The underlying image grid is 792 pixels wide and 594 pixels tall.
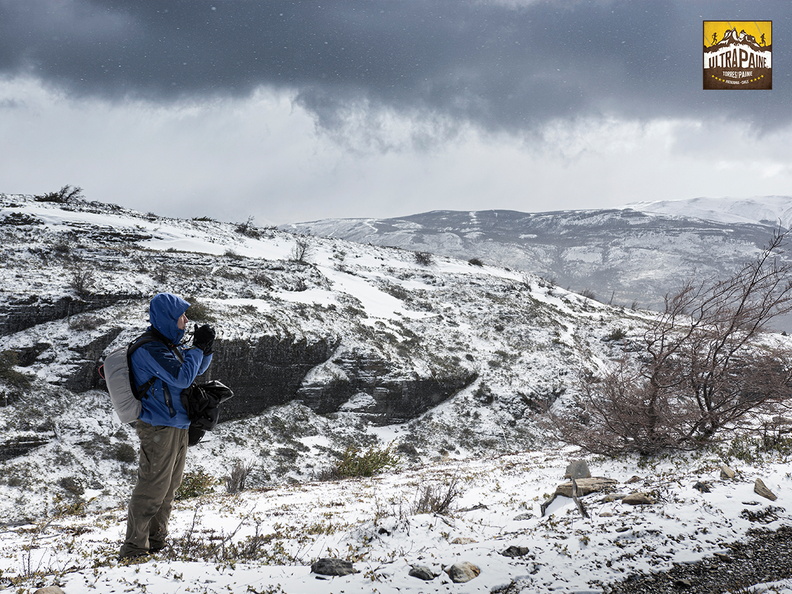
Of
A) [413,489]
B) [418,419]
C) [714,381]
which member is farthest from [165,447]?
[418,419]

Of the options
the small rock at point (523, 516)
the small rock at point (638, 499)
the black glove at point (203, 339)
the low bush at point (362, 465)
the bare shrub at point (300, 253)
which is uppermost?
the bare shrub at point (300, 253)

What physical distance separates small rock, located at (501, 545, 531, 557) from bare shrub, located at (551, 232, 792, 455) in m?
4.69

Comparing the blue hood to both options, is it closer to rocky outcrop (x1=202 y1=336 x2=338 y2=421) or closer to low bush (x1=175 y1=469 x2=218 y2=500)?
low bush (x1=175 y1=469 x2=218 y2=500)

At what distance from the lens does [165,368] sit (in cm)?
384

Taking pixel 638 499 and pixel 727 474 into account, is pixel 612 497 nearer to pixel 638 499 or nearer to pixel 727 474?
pixel 638 499

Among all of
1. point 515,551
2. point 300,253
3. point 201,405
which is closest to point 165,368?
point 201,405

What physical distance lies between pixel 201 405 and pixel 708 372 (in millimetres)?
7273

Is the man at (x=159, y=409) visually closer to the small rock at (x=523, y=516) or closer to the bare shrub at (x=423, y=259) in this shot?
the small rock at (x=523, y=516)

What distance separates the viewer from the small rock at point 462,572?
10.6 feet

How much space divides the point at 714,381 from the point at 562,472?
9.66ft

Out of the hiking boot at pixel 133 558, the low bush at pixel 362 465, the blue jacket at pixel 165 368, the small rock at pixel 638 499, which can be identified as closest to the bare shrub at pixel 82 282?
the low bush at pixel 362 465

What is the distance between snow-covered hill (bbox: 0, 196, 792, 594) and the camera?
3689 millimetres

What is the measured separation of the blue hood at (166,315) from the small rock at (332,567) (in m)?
2.29

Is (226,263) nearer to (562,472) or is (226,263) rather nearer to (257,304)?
(257,304)
